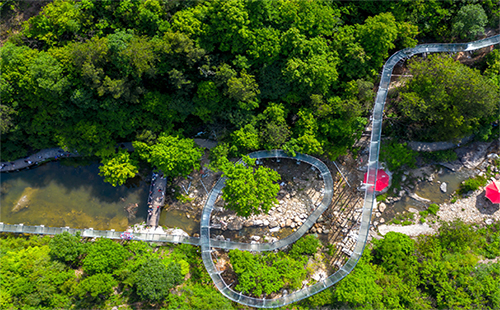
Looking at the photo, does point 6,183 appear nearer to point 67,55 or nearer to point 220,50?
point 67,55

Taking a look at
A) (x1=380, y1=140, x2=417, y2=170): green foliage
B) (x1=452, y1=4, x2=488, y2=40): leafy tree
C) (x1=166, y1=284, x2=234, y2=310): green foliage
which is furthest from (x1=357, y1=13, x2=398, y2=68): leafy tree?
(x1=166, y1=284, x2=234, y2=310): green foliage

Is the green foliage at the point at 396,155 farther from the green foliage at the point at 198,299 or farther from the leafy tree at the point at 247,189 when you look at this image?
the green foliage at the point at 198,299

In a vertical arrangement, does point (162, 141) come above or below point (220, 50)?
below

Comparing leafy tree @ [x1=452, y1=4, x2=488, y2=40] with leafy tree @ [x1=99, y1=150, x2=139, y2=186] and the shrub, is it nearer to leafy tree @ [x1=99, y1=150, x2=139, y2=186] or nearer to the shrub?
the shrub

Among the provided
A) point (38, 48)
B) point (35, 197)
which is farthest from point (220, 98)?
point (35, 197)

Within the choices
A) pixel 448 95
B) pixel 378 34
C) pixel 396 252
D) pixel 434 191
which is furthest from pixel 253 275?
pixel 378 34

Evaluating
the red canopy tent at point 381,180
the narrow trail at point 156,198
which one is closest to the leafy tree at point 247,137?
the narrow trail at point 156,198
